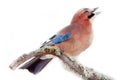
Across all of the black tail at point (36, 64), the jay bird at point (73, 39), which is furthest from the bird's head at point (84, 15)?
the black tail at point (36, 64)

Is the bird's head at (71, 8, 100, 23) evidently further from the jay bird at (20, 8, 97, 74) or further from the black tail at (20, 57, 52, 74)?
the black tail at (20, 57, 52, 74)

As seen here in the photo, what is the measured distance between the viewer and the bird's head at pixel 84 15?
1204 millimetres

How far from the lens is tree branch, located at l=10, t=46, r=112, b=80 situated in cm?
118

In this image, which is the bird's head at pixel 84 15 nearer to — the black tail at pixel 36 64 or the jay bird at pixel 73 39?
the jay bird at pixel 73 39

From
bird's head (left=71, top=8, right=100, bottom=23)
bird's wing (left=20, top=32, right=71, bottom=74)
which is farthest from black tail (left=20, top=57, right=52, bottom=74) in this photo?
bird's head (left=71, top=8, right=100, bottom=23)

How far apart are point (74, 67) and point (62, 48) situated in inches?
2.1

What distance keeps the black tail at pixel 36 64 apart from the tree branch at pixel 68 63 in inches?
0.5

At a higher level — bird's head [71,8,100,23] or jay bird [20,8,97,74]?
bird's head [71,8,100,23]

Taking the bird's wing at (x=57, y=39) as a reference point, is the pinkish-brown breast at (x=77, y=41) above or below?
below

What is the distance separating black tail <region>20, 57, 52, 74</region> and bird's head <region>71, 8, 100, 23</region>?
0.12 m

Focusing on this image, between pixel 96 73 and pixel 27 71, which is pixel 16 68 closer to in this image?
pixel 27 71

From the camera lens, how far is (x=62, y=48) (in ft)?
3.91

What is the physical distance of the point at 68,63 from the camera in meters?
1.19

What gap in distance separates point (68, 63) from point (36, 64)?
0.07 m
